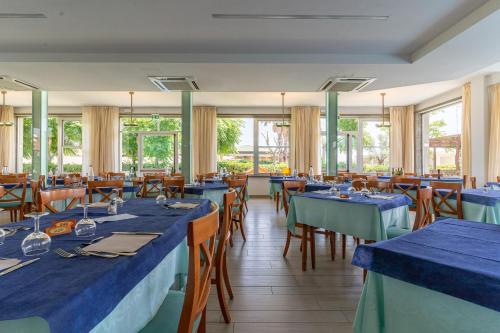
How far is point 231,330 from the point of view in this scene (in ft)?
7.02

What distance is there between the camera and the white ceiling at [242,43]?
3.75 m

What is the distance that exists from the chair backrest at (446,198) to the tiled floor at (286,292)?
1366mm

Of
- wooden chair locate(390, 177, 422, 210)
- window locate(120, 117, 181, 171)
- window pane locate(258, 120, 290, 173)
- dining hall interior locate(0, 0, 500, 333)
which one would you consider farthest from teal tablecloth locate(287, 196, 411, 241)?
window locate(120, 117, 181, 171)

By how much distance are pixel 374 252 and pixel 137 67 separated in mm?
5365

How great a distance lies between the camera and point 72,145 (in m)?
10.8

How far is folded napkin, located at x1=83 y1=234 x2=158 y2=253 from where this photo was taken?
4.15 feet

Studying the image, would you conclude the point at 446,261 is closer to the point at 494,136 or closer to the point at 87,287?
the point at 87,287

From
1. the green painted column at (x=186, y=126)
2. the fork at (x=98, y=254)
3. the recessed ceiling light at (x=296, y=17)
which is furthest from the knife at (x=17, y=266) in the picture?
the green painted column at (x=186, y=126)

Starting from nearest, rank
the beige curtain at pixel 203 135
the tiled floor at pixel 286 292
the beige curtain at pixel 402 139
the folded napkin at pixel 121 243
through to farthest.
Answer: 1. the folded napkin at pixel 121 243
2. the tiled floor at pixel 286 292
3. the beige curtain at pixel 203 135
4. the beige curtain at pixel 402 139

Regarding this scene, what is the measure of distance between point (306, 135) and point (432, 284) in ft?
31.3

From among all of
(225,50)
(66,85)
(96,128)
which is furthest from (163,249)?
(96,128)

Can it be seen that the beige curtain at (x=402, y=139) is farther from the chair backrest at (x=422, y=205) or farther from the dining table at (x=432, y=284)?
the dining table at (x=432, y=284)

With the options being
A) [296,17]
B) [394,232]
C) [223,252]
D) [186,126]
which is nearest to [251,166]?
[186,126]

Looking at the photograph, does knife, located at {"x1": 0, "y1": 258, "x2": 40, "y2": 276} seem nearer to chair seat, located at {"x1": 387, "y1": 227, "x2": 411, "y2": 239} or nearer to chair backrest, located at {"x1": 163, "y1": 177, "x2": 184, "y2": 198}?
chair seat, located at {"x1": 387, "y1": 227, "x2": 411, "y2": 239}
